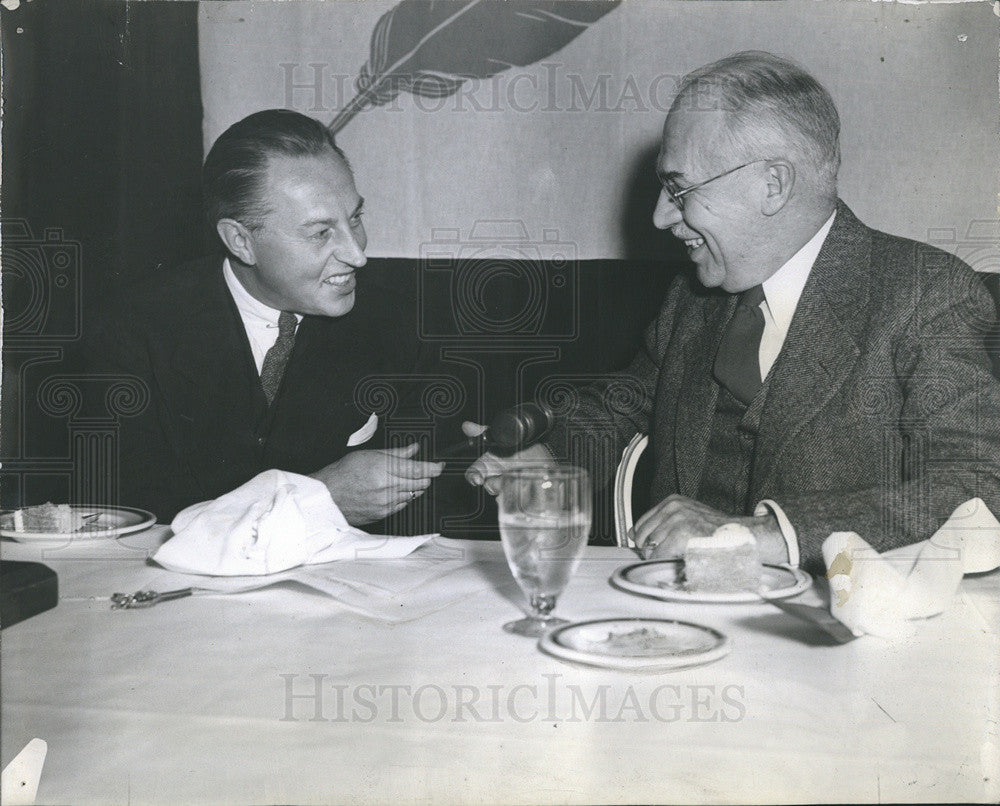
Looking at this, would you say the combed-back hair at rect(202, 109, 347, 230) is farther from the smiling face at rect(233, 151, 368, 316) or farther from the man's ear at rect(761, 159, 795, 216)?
the man's ear at rect(761, 159, 795, 216)

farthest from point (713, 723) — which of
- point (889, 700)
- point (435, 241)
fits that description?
point (435, 241)

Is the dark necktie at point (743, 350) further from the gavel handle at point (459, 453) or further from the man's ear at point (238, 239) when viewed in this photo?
the man's ear at point (238, 239)

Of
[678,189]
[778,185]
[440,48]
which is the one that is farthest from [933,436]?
[440,48]

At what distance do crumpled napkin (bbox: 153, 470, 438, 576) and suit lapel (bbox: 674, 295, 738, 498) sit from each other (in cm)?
91

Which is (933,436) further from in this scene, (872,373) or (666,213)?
(666,213)

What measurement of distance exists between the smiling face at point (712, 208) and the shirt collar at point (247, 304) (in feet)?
3.37

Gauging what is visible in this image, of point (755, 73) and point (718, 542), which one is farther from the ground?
point (755, 73)

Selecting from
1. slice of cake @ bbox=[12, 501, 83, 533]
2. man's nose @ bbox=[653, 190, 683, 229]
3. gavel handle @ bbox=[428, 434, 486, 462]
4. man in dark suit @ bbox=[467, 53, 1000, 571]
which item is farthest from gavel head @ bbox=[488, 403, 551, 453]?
slice of cake @ bbox=[12, 501, 83, 533]

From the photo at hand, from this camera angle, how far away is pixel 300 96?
7.90ft

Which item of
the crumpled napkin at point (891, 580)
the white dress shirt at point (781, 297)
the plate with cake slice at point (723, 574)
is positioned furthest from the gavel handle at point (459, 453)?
the crumpled napkin at point (891, 580)

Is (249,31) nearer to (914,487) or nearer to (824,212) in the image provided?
(824,212)

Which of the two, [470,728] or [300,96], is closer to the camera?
[470,728]

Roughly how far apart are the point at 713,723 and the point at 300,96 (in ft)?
6.85

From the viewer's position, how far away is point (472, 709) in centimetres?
77
